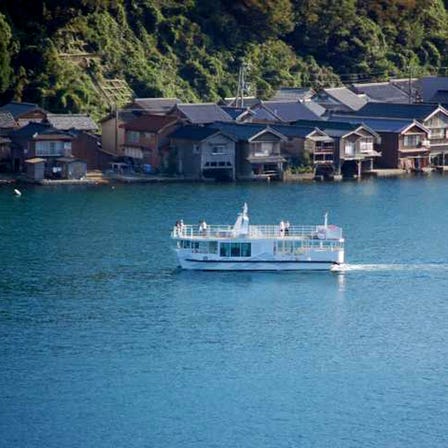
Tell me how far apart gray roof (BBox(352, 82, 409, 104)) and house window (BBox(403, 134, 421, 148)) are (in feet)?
16.3

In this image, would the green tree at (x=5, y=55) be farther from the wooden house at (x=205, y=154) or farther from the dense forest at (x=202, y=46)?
the wooden house at (x=205, y=154)

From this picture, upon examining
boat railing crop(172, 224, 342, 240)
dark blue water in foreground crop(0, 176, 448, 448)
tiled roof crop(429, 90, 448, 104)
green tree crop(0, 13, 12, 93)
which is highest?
green tree crop(0, 13, 12, 93)

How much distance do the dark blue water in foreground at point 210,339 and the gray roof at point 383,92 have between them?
1467cm

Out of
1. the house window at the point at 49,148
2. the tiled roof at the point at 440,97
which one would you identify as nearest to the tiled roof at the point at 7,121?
the house window at the point at 49,148

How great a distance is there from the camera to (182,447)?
20.1 metres

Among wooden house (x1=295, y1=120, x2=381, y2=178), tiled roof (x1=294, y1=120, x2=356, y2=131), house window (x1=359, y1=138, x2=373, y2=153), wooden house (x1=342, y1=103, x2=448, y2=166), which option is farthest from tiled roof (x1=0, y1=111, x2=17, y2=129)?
wooden house (x1=342, y1=103, x2=448, y2=166)

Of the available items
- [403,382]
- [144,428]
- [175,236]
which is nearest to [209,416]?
[144,428]

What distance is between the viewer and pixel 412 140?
4384cm

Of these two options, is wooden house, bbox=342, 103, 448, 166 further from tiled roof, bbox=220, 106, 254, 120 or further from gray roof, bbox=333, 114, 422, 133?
tiled roof, bbox=220, 106, 254, 120

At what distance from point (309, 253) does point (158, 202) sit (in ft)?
25.0

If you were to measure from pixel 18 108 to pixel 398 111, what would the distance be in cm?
1078

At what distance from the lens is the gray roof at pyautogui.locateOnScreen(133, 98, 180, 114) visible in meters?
44.0

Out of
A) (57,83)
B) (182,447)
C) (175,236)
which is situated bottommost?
(182,447)

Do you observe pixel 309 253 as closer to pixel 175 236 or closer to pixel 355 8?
pixel 175 236
